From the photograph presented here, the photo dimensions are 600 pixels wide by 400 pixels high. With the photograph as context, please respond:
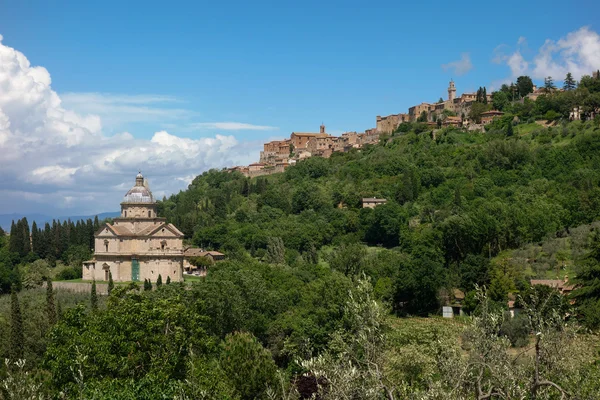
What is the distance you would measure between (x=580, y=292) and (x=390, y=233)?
126 ft

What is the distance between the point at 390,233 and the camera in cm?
7575

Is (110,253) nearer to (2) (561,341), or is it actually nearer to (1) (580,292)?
(1) (580,292)

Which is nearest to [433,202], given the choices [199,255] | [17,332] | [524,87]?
[199,255]

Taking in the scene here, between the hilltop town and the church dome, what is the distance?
6308 centimetres

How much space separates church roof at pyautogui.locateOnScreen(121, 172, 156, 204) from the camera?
62406mm

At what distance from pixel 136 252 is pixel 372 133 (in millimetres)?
83113

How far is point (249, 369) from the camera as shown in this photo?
27.4 meters

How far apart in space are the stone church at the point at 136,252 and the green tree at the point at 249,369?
3300 cm

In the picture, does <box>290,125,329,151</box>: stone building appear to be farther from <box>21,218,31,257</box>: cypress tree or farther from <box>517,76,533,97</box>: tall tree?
<box>21,218,31,257</box>: cypress tree

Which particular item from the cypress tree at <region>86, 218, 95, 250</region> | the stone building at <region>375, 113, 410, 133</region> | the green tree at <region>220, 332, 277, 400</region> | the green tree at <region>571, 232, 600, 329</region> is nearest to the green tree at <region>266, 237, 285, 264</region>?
the cypress tree at <region>86, 218, 95, 250</region>

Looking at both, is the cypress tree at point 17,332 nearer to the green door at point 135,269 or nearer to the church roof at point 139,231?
the green door at point 135,269

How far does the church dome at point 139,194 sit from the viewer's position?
2458 inches

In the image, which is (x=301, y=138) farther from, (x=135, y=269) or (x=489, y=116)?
(x=135, y=269)

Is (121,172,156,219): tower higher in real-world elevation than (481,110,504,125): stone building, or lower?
lower
